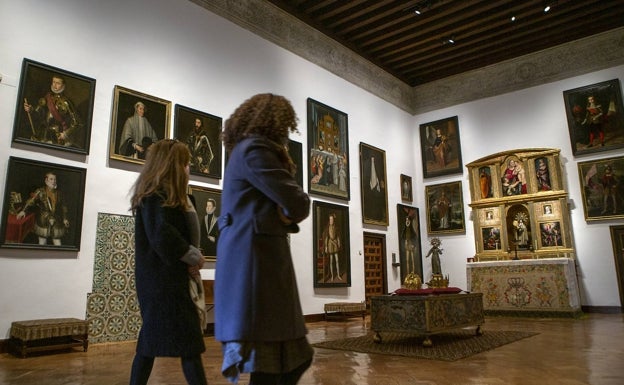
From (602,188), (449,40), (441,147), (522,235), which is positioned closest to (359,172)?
(441,147)

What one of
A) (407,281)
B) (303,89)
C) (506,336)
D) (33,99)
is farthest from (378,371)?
(303,89)

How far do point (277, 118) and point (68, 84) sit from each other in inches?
248

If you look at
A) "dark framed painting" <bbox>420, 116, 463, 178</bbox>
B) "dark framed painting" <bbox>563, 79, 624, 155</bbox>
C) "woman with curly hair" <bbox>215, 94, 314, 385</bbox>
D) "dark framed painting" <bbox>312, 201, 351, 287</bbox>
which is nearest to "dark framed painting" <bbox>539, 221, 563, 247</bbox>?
"dark framed painting" <bbox>563, 79, 624, 155</bbox>

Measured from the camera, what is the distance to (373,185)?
42.6 ft

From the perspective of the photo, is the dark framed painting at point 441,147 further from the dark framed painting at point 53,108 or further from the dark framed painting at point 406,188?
the dark framed painting at point 53,108

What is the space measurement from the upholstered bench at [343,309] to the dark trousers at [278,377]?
865cm

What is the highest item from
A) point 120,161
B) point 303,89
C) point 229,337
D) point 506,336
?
point 303,89

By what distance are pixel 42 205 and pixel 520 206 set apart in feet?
38.7

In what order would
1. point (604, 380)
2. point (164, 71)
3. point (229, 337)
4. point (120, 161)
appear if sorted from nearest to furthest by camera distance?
point (229, 337) → point (604, 380) → point (120, 161) → point (164, 71)

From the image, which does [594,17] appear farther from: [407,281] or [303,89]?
[407,281]

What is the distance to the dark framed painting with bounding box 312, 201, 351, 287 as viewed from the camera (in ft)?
35.0

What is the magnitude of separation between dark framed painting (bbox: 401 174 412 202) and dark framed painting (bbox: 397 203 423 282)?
0.30m

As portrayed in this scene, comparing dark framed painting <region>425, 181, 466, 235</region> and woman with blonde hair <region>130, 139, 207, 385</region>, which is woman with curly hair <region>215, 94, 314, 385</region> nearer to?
woman with blonde hair <region>130, 139, 207, 385</region>

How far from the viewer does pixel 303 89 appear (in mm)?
11344
